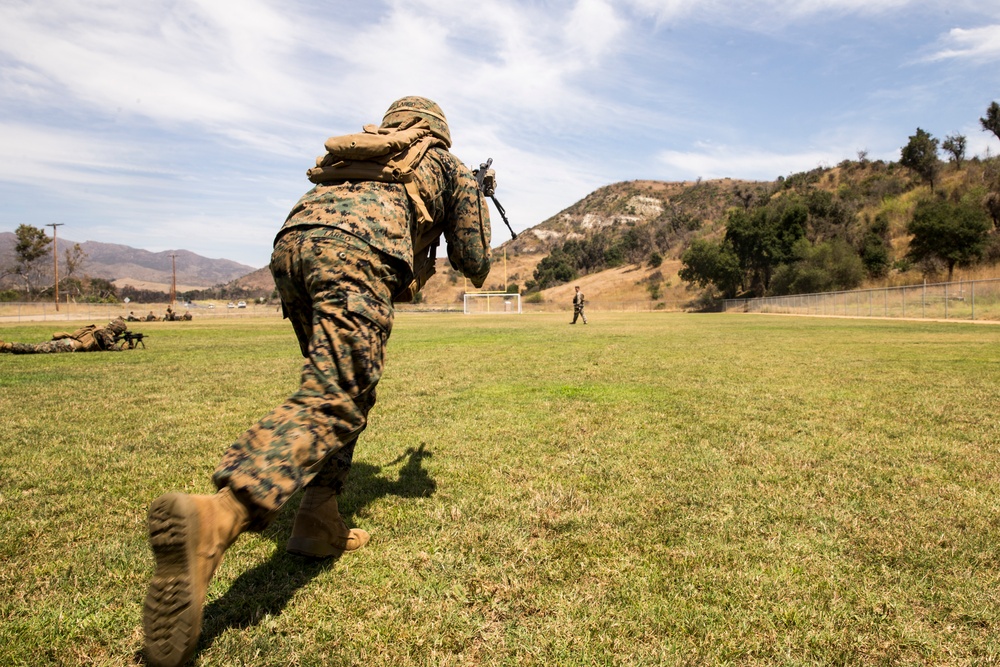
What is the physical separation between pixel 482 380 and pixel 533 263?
12993 cm

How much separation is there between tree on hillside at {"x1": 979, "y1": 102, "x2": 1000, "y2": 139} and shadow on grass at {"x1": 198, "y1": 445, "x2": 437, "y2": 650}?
239ft

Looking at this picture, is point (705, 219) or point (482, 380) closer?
point (482, 380)

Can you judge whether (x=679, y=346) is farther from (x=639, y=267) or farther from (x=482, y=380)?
(x=639, y=267)

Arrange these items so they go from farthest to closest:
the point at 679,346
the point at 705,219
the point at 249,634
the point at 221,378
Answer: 1. the point at 705,219
2. the point at 679,346
3. the point at 221,378
4. the point at 249,634

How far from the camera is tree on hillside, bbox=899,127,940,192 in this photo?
2418 inches

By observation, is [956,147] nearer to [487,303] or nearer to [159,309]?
[487,303]

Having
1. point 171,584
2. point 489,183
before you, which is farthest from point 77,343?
point 171,584

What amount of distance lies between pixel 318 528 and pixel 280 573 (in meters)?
0.23

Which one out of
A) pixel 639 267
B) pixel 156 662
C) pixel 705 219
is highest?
pixel 705 219

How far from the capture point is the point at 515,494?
342 centimetres

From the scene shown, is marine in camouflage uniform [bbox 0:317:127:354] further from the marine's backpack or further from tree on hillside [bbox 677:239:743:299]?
tree on hillside [bbox 677:239:743:299]

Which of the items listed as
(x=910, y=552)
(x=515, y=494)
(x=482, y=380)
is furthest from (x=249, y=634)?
(x=482, y=380)

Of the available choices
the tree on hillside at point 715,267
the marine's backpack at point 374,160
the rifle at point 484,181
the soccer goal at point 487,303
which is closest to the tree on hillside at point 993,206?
the tree on hillside at point 715,267

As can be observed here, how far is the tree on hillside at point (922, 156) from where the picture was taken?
201 ft
